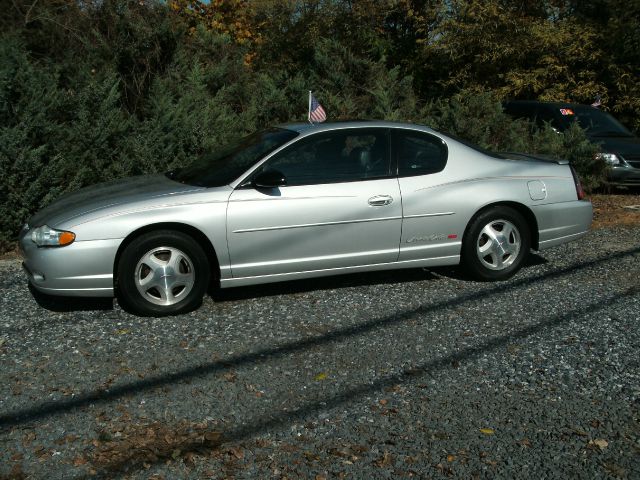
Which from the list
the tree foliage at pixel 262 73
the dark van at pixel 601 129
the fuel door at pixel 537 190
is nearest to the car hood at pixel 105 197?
the tree foliage at pixel 262 73

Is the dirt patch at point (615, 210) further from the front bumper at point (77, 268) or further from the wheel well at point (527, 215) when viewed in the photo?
the front bumper at point (77, 268)

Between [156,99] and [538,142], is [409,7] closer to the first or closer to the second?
[538,142]

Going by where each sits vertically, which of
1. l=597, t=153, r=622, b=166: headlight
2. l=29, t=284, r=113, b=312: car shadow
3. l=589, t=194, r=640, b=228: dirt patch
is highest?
l=597, t=153, r=622, b=166: headlight

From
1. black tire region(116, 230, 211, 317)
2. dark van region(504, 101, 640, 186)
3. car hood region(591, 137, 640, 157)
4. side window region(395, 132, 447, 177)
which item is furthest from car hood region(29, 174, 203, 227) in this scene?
car hood region(591, 137, 640, 157)

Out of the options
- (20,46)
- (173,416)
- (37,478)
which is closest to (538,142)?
(20,46)

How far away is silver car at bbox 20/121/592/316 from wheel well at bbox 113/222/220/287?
0.04 ft

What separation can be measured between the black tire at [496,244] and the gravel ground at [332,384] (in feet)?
0.52

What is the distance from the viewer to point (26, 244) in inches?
237

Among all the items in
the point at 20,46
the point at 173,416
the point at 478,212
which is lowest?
the point at 173,416

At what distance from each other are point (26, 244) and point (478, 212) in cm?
379

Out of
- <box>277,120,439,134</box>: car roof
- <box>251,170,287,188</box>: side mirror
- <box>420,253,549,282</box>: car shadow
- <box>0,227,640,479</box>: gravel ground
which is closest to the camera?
<box>0,227,640,479</box>: gravel ground

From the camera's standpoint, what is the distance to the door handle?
21.2 ft

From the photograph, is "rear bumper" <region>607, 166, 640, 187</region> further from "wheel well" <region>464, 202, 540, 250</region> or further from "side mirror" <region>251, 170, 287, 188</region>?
"side mirror" <region>251, 170, 287, 188</region>

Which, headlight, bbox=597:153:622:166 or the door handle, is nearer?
the door handle
